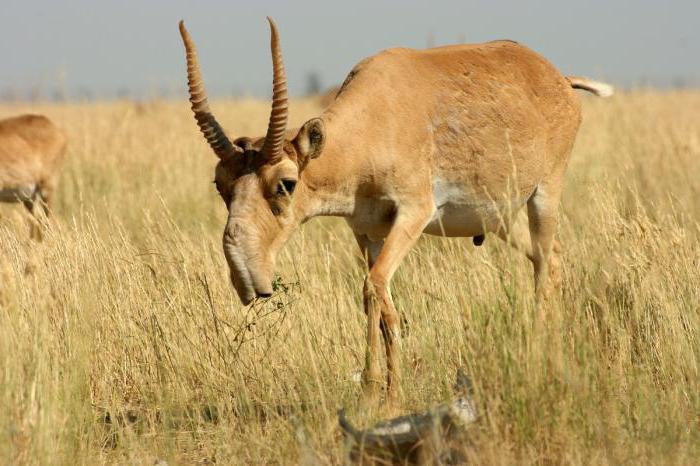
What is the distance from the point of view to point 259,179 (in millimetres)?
5715

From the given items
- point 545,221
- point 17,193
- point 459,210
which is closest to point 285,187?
point 459,210

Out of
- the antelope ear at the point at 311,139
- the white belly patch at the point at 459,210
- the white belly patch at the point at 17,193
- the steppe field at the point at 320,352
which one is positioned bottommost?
the white belly patch at the point at 17,193

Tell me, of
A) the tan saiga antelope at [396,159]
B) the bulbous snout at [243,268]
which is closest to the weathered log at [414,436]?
the tan saiga antelope at [396,159]

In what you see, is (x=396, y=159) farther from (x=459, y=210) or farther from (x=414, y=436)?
(x=414, y=436)

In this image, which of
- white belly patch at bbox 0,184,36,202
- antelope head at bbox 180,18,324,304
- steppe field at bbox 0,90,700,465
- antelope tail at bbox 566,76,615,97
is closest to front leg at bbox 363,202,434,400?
steppe field at bbox 0,90,700,465

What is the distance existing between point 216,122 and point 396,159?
3.82ft

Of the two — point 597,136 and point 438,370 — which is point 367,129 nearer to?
point 438,370

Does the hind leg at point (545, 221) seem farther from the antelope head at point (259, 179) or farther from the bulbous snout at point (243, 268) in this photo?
the bulbous snout at point (243, 268)

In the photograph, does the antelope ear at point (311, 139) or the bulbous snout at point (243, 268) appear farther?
the antelope ear at point (311, 139)

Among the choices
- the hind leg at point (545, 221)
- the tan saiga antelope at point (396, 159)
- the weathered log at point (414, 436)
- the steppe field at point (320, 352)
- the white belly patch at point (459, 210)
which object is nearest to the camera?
the weathered log at point (414, 436)

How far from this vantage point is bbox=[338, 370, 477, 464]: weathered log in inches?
184

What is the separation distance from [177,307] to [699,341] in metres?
3.27

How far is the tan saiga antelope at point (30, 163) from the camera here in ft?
48.5

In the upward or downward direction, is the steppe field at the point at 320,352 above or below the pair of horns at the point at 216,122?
below
